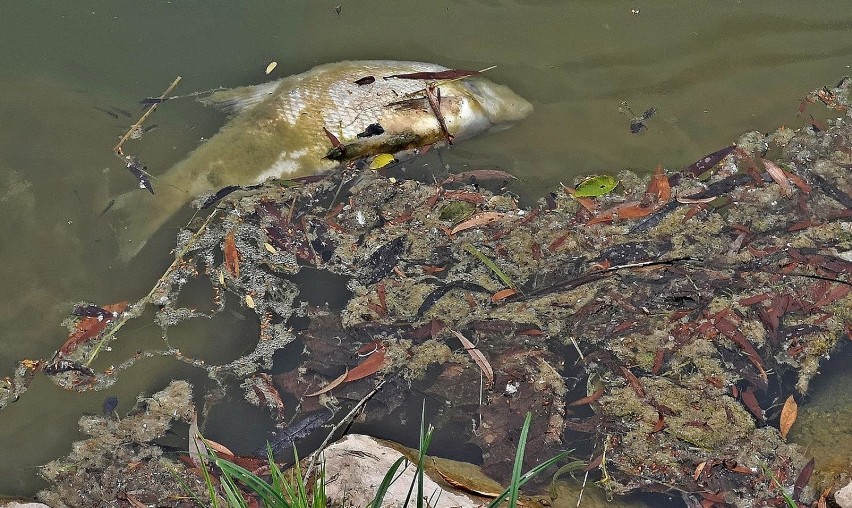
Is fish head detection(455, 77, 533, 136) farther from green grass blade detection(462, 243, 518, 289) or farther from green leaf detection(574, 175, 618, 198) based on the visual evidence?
green grass blade detection(462, 243, 518, 289)

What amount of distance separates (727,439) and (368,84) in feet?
8.31

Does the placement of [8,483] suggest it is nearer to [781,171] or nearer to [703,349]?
[703,349]

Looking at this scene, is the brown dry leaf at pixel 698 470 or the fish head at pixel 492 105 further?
the fish head at pixel 492 105

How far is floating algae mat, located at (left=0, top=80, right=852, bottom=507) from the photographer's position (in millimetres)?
2760

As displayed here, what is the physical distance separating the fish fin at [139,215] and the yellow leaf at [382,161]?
1.00 m

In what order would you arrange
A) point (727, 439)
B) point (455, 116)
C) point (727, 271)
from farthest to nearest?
point (455, 116), point (727, 271), point (727, 439)

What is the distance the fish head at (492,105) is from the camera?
378 centimetres

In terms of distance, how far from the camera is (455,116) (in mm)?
3746

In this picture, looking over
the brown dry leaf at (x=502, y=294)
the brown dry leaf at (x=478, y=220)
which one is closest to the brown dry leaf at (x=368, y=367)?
the brown dry leaf at (x=502, y=294)

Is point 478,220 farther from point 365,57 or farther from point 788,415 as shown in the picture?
point 788,415

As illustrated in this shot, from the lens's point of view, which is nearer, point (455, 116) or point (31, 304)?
point (31, 304)

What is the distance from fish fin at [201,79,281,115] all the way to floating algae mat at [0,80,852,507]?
583 mm

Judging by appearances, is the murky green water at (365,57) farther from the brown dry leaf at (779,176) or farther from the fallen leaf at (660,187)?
the brown dry leaf at (779,176)

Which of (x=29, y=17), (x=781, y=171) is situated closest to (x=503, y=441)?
(x=781, y=171)
